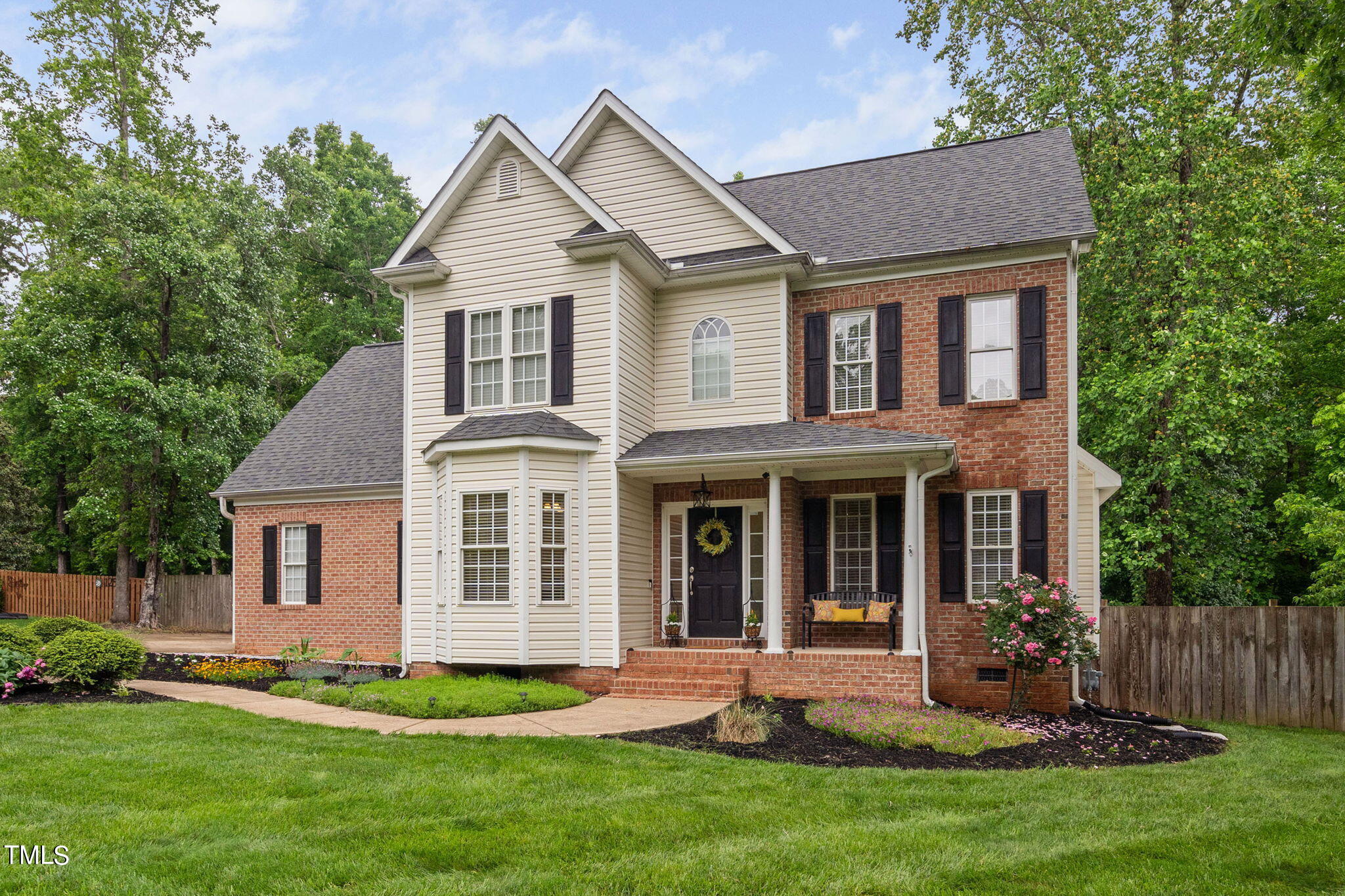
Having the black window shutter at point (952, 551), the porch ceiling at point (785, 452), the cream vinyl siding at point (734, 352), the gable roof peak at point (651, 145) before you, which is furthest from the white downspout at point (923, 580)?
the gable roof peak at point (651, 145)

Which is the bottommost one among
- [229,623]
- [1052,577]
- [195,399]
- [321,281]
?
[229,623]

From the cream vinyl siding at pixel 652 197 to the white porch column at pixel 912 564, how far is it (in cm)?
433

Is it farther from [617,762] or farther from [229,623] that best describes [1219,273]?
[229,623]

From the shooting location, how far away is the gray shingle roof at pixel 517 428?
12086 mm

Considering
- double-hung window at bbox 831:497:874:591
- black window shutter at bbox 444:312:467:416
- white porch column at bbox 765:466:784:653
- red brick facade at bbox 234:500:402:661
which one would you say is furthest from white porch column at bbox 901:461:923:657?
red brick facade at bbox 234:500:402:661

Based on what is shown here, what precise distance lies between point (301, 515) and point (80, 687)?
233 inches

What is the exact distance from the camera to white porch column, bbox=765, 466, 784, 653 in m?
11.8

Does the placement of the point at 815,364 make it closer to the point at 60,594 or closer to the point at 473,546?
the point at 473,546

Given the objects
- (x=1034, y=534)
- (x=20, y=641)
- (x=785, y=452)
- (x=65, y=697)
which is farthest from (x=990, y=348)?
(x=20, y=641)

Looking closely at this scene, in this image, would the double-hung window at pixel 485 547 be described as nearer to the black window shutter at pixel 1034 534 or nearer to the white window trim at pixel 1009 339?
the white window trim at pixel 1009 339

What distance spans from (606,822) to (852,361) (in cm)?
867

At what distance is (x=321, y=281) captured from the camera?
34.1m

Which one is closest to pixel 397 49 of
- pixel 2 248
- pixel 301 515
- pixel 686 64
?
pixel 686 64

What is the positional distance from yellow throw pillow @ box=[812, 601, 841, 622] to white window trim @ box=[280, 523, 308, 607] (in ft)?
31.3
